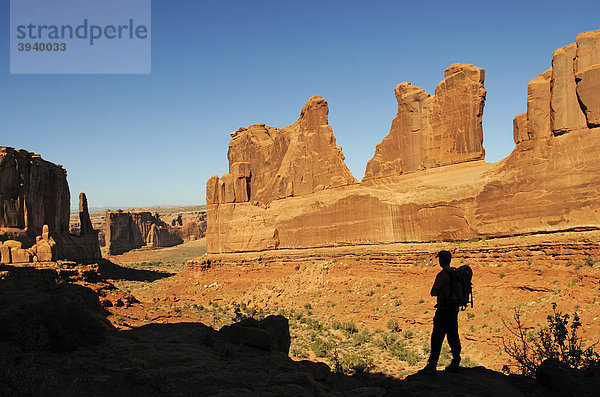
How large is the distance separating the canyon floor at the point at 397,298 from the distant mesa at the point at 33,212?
14.3 metres

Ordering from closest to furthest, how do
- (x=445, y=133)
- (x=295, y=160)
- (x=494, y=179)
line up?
1. (x=494, y=179)
2. (x=445, y=133)
3. (x=295, y=160)

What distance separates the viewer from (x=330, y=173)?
102ft

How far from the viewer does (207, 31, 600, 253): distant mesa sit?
1786cm

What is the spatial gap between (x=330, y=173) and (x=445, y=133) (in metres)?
9.48

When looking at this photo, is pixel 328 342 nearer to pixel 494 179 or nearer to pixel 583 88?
pixel 494 179

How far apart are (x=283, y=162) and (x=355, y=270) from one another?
12.8 meters

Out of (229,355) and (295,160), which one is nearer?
(229,355)

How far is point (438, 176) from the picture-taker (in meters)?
23.7

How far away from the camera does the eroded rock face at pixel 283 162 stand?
104 feet

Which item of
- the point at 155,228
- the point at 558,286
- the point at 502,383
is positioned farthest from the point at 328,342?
the point at 155,228

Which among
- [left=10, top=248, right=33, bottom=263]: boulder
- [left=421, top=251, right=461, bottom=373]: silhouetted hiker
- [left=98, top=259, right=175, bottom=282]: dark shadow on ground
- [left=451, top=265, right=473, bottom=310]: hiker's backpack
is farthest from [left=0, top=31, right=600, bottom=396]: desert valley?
[left=98, top=259, right=175, bottom=282]: dark shadow on ground

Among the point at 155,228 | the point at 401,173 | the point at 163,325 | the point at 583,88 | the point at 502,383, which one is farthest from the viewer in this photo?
the point at 155,228

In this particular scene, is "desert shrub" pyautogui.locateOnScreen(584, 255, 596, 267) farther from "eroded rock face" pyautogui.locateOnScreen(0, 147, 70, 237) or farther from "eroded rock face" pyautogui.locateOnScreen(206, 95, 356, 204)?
"eroded rock face" pyautogui.locateOnScreen(0, 147, 70, 237)

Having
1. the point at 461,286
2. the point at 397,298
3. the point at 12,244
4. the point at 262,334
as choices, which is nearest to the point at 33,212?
the point at 12,244
